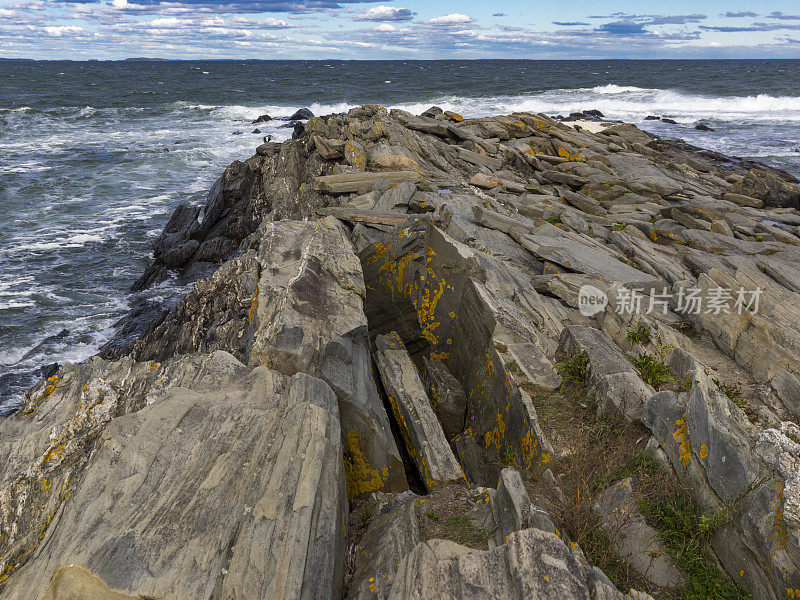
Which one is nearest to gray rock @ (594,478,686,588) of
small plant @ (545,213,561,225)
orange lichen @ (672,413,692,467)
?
orange lichen @ (672,413,692,467)

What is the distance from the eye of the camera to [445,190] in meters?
13.2

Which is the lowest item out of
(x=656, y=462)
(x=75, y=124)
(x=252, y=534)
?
(x=75, y=124)

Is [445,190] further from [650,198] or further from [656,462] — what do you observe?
[656,462]

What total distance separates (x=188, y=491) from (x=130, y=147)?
3966 cm

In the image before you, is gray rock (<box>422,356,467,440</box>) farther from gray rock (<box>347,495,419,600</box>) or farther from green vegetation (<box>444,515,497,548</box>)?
green vegetation (<box>444,515,497,548</box>)

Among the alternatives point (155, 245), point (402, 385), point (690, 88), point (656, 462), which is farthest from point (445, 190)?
point (690, 88)

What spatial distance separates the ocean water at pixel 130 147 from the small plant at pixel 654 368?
37.5ft

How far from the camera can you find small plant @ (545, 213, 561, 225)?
1239 centimetres

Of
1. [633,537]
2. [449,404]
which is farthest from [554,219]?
[633,537]

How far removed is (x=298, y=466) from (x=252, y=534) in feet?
2.16

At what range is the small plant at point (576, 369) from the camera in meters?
5.71

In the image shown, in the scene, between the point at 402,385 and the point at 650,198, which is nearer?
the point at 402,385

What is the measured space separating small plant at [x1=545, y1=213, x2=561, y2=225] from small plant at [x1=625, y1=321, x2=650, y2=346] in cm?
596

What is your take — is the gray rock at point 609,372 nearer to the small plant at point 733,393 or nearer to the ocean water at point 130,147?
the small plant at point 733,393
